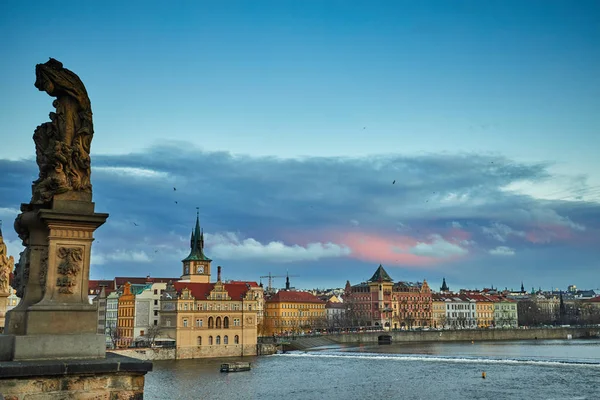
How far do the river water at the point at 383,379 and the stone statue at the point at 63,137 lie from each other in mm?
39516

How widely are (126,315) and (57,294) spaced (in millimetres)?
93323

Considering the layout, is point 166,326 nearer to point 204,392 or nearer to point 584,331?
point 204,392

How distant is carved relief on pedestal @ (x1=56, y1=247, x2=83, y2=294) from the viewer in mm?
9352

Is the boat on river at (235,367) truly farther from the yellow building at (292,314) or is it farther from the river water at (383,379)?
the yellow building at (292,314)

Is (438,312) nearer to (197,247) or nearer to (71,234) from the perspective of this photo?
(197,247)

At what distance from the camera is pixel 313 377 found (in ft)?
196

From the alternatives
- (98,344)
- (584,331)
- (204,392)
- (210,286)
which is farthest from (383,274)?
(98,344)

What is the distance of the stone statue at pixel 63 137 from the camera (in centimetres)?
977

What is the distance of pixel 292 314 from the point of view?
13988 cm

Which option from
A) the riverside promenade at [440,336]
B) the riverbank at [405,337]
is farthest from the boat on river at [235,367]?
the riverside promenade at [440,336]

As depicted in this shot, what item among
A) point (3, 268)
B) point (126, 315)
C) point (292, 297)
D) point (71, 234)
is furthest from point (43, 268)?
point (292, 297)

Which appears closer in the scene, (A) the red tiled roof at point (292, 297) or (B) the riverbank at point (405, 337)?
(B) the riverbank at point (405, 337)

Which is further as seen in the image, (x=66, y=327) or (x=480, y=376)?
(x=480, y=376)

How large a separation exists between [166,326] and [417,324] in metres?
90.8
